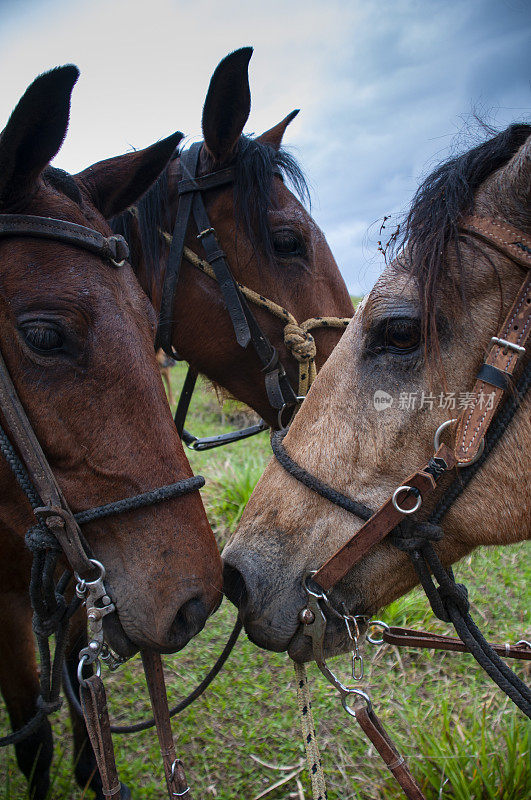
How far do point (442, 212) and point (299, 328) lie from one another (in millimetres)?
1277

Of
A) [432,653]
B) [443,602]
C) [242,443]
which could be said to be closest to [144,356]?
[443,602]

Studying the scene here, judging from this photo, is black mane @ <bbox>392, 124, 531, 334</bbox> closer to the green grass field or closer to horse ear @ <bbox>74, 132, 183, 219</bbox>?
horse ear @ <bbox>74, 132, 183, 219</bbox>

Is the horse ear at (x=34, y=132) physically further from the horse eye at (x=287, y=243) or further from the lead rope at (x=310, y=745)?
the lead rope at (x=310, y=745)

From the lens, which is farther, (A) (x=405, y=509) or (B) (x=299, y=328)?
(B) (x=299, y=328)

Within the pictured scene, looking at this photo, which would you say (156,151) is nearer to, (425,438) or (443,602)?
(425,438)

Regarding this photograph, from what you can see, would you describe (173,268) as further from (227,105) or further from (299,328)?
(227,105)

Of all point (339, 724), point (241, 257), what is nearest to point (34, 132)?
point (241, 257)

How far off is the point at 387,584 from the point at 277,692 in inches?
79.3

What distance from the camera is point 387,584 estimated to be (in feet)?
5.38

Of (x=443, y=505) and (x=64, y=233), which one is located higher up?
(x=64, y=233)

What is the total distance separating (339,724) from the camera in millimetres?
2916

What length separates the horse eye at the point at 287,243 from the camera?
113 inches

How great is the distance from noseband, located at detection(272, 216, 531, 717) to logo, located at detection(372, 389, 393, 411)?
0.58 feet

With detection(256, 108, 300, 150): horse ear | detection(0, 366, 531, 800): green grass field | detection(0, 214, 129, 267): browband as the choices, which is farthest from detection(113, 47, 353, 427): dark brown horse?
detection(0, 214, 129, 267): browband
